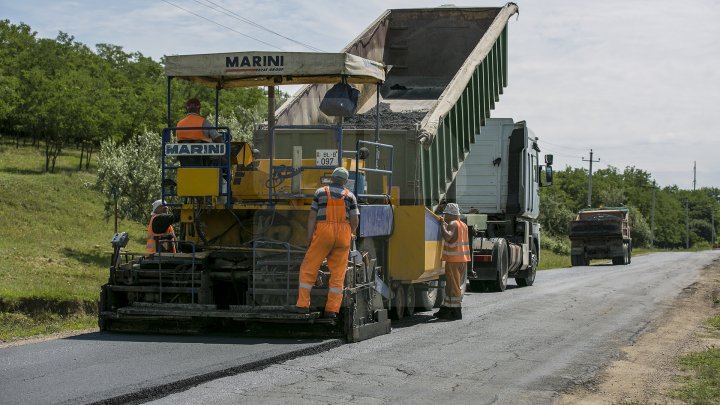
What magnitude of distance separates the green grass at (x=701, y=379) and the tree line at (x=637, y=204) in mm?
53273

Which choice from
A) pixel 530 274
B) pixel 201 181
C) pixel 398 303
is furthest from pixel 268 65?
pixel 530 274

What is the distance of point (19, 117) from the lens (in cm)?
5122

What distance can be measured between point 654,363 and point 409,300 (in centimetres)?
390

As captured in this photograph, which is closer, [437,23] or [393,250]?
[393,250]

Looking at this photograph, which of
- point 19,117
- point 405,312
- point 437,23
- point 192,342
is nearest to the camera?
point 192,342

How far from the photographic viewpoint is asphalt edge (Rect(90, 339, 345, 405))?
6.67 meters

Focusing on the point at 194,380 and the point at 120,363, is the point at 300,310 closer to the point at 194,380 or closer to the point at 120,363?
the point at 120,363

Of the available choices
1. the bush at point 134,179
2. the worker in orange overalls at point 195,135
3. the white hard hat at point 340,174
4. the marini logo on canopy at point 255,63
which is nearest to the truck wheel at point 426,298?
the white hard hat at point 340,174

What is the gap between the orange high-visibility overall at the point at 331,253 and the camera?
383 inches

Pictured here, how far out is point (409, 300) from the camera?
1271 cm

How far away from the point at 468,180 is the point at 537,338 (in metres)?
8.75

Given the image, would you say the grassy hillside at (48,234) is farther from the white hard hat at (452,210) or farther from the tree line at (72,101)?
the white hard hat at (452,210)

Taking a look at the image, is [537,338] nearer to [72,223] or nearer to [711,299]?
[711,299]

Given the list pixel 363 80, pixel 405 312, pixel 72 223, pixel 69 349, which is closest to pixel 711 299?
pixel 405 312
